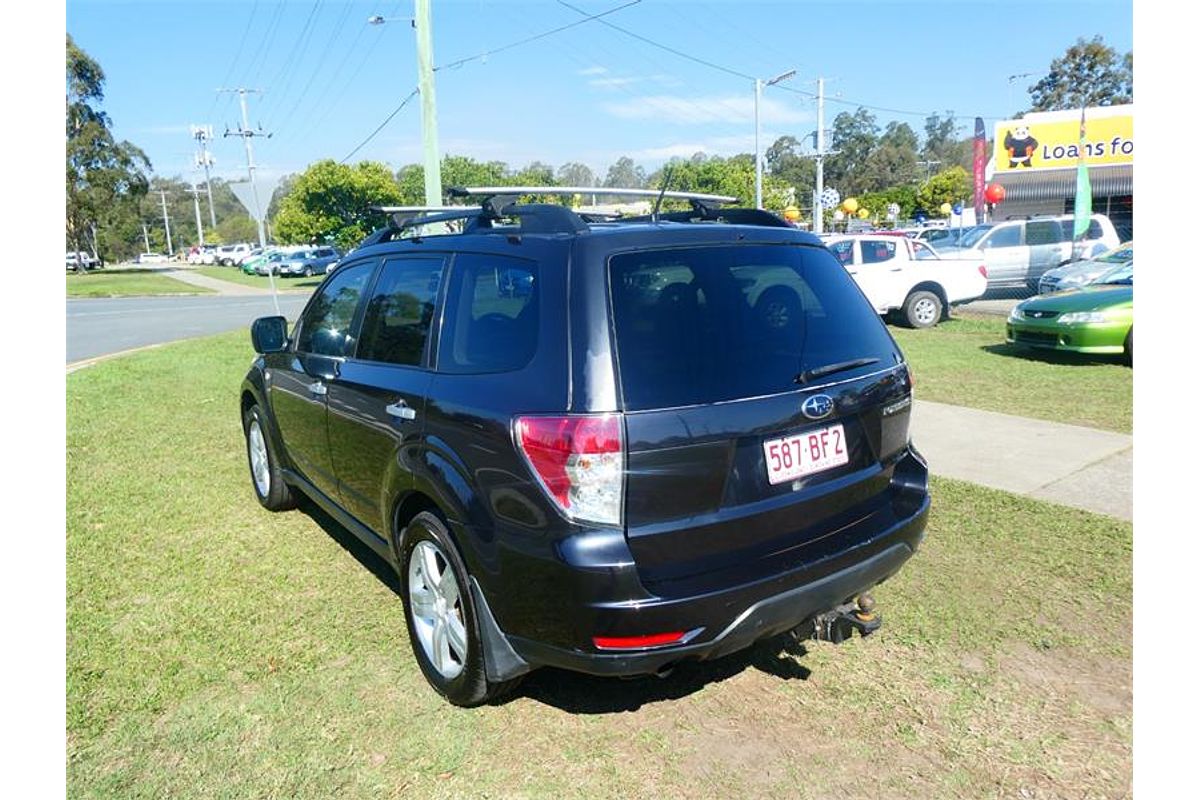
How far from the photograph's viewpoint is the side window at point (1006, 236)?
17.5m

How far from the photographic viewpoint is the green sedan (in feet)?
31.0

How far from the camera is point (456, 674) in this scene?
304cm

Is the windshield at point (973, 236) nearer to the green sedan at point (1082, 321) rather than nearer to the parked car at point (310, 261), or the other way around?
the green sedan at point (1082, 321)

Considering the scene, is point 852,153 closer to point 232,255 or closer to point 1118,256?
point 232,255

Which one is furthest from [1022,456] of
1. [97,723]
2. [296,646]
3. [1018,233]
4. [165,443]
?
[1018,233]

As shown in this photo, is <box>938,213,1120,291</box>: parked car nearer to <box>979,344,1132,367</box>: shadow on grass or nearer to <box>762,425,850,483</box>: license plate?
<box>979,344,1132,367</box>: shadow on grass

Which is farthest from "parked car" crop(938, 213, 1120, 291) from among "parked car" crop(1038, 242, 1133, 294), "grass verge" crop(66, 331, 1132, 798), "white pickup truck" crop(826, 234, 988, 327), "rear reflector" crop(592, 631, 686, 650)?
"rear reflector" crop(592, 631, 686, 650)

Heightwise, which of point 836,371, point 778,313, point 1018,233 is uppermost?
point 1018,233

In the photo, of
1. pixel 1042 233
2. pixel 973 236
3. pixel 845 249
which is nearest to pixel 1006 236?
pixel 1042 233

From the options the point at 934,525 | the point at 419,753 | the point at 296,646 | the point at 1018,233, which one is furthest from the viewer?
the point at 1018,233

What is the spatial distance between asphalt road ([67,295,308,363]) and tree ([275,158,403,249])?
20.2 ft

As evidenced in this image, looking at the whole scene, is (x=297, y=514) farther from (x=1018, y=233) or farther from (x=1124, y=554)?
(x=1018, y=233)

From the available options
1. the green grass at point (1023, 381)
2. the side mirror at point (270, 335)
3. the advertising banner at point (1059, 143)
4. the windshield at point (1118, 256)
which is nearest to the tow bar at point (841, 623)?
the side mirror at point (270, 335)

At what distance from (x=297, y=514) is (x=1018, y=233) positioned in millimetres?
17076
